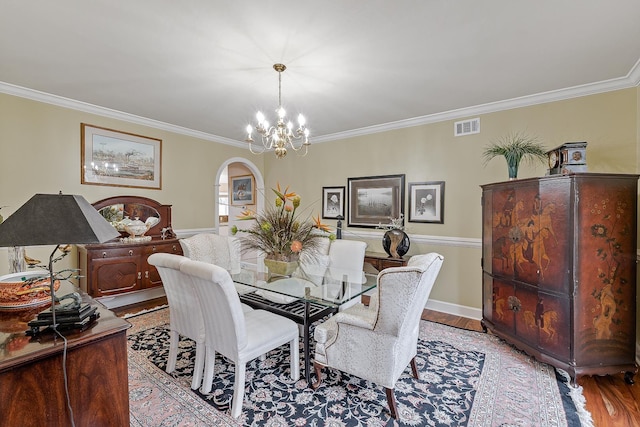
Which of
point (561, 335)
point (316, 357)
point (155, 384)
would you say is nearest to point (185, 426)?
point (155, 384)

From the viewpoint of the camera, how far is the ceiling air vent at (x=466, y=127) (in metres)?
3.54

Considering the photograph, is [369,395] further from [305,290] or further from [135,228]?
[135,228]

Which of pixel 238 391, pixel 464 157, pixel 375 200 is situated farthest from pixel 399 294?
pixel 375 200

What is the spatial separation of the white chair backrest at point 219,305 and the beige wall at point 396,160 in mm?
2792

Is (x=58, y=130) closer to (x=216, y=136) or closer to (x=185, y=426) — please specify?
(x=216, y=136)

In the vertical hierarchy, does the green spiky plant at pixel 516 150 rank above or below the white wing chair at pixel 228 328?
above

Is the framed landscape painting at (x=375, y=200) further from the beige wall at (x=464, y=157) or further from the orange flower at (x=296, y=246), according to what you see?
the orange flower at (x=296, y=246)

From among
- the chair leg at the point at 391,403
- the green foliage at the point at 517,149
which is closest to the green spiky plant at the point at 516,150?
the green foliage at the point at 517,149

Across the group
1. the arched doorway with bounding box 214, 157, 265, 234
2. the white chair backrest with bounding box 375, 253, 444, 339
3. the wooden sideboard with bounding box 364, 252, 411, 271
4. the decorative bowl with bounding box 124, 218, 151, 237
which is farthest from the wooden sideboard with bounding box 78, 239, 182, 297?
the white chair backrest with bounding box 375, 253, 444, 339

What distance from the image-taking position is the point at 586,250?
2.27 meters

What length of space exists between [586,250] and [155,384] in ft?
11.6

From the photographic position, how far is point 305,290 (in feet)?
7.84

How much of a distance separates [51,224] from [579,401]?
331cm

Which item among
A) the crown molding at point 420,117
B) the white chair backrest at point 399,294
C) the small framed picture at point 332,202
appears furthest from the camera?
the small framed picture at point 332,202
